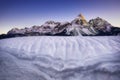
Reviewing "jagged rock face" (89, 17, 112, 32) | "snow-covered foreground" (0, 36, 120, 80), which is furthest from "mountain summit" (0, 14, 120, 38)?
"snow-covered foreground" (0, 36, 120, 80)

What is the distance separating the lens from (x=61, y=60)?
93cm

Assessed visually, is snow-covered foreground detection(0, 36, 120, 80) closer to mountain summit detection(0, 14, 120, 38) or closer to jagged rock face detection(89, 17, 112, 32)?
mountain summit detection(0, 14, 120, 38)

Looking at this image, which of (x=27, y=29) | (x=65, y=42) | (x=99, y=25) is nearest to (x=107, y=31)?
(x=99, y=25)

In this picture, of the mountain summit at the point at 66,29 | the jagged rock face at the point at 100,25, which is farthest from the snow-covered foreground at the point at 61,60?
the jagged rock face at the point at 100,25

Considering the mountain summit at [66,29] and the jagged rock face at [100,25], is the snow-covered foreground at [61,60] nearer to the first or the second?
the mountain summit at [66,29]

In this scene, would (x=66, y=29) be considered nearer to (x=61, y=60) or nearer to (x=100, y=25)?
(x=100, y=25)

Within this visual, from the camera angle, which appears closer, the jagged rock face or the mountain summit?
the mountain summit

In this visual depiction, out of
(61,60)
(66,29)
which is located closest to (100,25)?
(66,29)

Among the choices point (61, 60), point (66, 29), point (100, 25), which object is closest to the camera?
point (61, 60)

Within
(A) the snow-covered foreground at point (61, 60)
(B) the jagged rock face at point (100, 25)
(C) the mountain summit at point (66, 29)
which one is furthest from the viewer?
(B) the jagged rock face at point (100, 25)

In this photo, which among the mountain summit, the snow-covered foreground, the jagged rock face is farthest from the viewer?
the jagged rock face

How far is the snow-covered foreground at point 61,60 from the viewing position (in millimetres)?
854

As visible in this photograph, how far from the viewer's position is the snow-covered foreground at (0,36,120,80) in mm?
854

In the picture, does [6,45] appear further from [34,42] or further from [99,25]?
[99,25]
